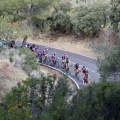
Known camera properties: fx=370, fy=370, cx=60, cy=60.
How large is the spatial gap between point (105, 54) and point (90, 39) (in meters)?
20.3

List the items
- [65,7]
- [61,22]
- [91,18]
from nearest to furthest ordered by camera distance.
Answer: [91,18] < [61,22] < [65,7]

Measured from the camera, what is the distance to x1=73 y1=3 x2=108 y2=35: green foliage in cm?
3866

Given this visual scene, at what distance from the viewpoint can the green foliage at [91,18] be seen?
3866cm

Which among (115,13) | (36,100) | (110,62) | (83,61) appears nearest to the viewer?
(36,100)

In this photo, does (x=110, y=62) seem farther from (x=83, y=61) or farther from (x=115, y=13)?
(x=115, y=13)

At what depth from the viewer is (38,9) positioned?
31953 mm

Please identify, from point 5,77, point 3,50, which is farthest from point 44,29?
point 5,77

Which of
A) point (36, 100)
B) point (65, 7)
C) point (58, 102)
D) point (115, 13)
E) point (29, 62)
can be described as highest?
point (58, 102)

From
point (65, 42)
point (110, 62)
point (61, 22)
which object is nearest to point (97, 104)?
point (110, 62)

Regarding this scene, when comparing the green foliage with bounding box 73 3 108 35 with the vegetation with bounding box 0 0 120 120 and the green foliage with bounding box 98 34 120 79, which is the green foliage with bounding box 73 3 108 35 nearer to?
the vegetation with bounding box 0 0 120 120

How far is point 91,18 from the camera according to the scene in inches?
1519

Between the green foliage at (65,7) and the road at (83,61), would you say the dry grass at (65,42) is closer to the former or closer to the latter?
the road at (83,61)

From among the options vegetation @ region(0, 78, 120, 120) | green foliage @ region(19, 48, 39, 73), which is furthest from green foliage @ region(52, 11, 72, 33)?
vegetation @ region(0, 78, 120, 120)

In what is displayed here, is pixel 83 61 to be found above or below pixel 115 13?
below
